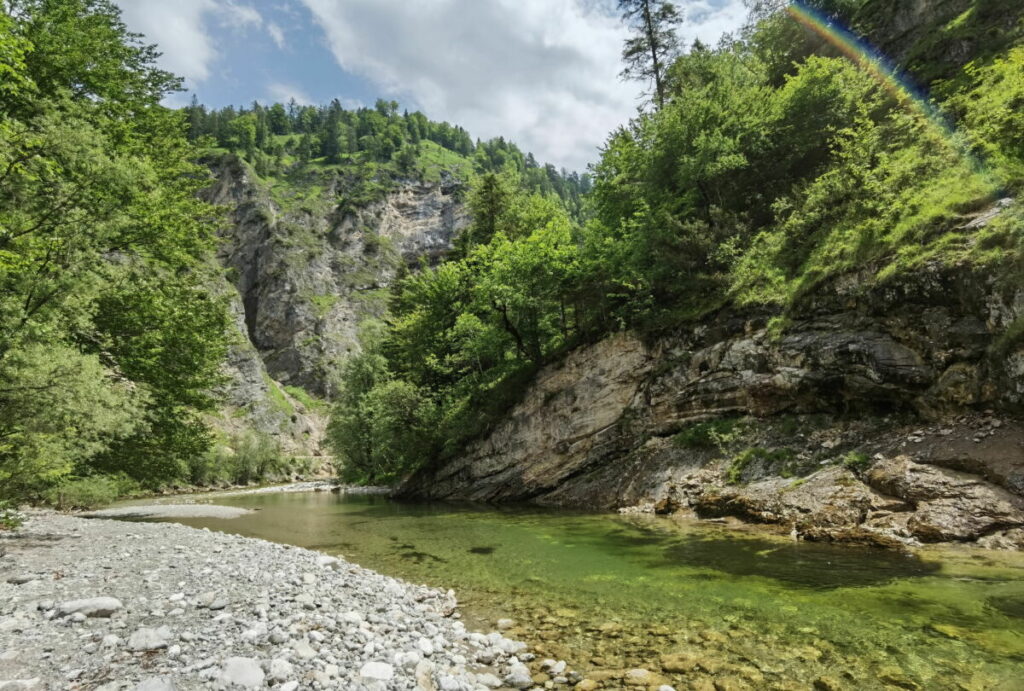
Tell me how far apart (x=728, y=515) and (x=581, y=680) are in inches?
473

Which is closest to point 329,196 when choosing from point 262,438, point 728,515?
point 262,438

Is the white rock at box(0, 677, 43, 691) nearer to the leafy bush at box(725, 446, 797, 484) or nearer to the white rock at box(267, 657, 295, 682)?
the white rock at box(267, 657, 295, 682)

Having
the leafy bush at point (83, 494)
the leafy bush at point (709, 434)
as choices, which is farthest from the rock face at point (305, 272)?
the leafy bush at point (709, 434)

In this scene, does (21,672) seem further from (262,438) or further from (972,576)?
(262,438)

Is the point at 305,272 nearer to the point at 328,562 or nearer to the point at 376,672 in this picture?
the point at 328,562

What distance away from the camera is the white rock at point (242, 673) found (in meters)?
4.77

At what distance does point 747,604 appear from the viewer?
7996 millimetres

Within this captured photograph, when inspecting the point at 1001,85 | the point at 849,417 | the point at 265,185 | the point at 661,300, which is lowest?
the point at 849,417

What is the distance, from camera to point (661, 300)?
83.5 feet

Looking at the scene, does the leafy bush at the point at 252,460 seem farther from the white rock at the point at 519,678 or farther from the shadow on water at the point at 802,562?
the white rock at the point at 519,678

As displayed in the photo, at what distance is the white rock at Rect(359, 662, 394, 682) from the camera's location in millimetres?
5328

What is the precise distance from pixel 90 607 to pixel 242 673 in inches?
127

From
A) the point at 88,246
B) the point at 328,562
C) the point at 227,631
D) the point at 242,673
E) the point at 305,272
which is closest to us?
the point at 242,673

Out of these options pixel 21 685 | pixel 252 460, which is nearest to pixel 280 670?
pixel 21 685
